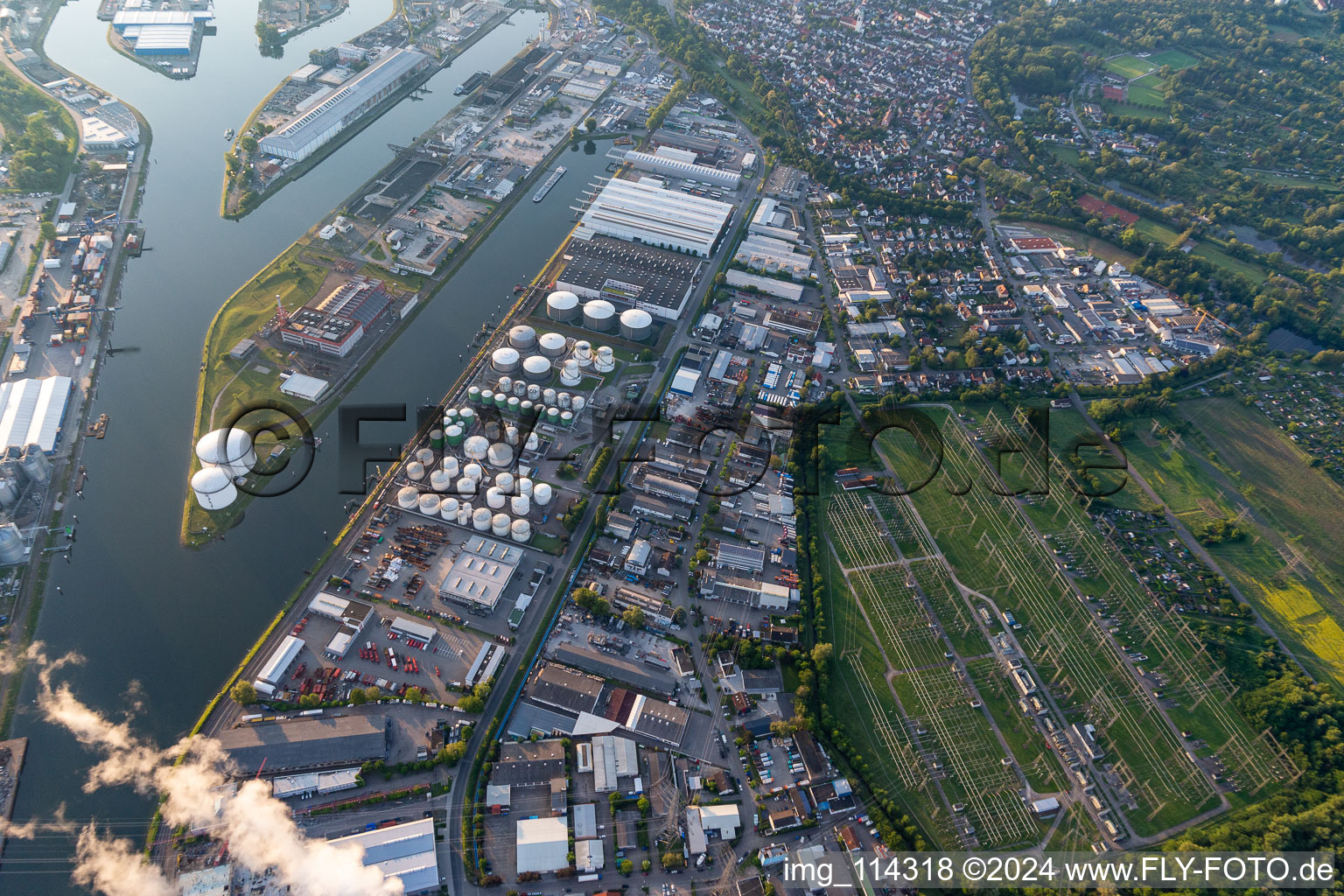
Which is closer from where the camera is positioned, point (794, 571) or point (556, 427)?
point (794, 571)

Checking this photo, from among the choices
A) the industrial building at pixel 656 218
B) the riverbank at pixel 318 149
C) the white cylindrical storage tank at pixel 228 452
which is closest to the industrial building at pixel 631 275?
the industrial building at pixel 656 218

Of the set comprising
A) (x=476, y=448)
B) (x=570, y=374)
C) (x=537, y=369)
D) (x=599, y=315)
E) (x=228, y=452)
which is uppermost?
(x=599, y=315)

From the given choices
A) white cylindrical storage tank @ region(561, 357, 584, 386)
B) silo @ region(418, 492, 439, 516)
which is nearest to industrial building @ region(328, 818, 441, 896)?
silo @ region(418, 492, 439, 516)

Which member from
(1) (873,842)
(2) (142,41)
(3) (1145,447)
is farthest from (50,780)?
(2) (142,41)

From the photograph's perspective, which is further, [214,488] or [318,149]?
[318,149]

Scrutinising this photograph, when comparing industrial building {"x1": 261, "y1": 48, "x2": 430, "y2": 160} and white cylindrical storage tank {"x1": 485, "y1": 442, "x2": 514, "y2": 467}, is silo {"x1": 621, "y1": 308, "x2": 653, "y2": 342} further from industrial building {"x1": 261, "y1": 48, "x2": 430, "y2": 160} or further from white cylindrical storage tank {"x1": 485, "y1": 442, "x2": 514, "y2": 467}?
industrial building {"x1": 261, "y1": 48, "x2": 430, "y2": 160}

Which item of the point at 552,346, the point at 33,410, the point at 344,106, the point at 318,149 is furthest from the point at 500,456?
the point at 344,106

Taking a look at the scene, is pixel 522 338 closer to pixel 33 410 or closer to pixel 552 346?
pixel 552 346

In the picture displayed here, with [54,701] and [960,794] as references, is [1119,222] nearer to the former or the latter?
[960,794]
